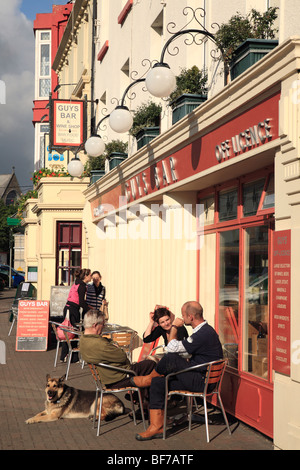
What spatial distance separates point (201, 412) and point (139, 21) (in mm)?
8570

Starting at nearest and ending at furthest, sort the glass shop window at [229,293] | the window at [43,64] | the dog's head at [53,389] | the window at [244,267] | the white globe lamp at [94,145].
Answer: the window at [244,267]
the dog's head at [53,389]
the glass shop window at [229,293]
the white globe lamp at [94,145]
the window at [43,64]

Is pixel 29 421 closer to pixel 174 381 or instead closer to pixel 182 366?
pixel 174 381

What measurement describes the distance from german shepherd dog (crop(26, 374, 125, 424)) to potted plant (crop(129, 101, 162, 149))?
17.4 ft

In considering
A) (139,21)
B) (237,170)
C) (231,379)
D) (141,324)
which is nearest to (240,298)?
(231,379)

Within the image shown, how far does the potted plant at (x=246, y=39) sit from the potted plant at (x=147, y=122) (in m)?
3.82

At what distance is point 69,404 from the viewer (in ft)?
26.7

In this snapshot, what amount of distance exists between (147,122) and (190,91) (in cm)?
289

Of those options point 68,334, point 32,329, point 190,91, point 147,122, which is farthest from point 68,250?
point 190,91

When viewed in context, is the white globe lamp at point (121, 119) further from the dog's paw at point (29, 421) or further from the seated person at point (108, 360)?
the dog's paw at point (29, 421)

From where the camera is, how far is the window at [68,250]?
21.6m

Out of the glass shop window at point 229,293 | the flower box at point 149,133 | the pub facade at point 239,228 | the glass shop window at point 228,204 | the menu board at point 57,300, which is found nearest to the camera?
the pub facade at point 239,228

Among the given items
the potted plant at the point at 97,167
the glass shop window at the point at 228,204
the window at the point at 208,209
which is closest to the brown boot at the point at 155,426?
the glass shop window at the point at 228,204

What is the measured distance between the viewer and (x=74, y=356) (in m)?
13.2

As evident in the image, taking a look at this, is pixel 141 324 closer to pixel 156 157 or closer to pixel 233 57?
pixel 156 157
